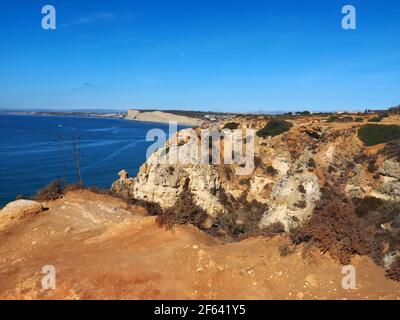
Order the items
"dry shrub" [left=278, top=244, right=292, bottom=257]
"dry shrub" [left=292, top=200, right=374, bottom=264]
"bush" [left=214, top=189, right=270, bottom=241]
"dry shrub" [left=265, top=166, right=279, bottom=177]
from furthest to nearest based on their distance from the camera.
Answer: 1. "dry shrub" [left=265, top=166, right=279, bottom=177]
2. "bush" [left=214, top=189, right=270, bottom=241]
3. "dry shrub" [left=278, top=244, right=292, bottom=257]
4. "dry shrub" [left=292, top=200, right=374, bottom=264]

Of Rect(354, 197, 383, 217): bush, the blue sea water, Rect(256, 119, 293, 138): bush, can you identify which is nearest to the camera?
Rect(354, 197, 383, 217): bush

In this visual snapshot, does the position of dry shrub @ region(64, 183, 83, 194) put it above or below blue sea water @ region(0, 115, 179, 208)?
above

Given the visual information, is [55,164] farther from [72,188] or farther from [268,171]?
[72,188]

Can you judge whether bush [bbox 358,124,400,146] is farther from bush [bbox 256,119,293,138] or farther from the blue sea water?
the blue sea water

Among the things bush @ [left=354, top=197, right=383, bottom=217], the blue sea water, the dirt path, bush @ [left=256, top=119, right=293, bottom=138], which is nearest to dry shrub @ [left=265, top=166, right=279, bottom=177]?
bush @ [left=256, top=119, right=293, bottom=138]

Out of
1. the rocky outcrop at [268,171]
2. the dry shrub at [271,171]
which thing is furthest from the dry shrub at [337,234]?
the dry shrub at [271,171]

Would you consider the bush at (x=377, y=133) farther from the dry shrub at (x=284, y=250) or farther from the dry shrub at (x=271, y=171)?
the dry shrub at (x=284, y=250)
